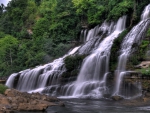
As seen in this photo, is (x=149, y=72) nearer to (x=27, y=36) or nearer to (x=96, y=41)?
(x=96, y=41)

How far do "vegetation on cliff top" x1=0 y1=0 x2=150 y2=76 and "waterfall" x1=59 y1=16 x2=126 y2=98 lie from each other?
26.1 feet

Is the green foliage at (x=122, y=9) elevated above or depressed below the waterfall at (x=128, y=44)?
above

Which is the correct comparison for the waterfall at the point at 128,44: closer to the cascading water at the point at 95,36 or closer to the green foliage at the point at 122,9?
the green foliage at the point at 122,9

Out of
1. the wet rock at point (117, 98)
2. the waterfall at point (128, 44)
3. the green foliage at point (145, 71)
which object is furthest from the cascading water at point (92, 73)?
the green foliage at point (145, 71)

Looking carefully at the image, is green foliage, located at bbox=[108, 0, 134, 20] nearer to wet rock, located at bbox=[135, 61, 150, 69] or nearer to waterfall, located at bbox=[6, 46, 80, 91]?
waterfall, located at bbox=[6, 46, 80, 91]

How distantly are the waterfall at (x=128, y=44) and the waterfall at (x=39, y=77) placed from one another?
6.94 m

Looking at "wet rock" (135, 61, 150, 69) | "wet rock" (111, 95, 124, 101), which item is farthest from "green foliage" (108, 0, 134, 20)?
"wet rock" (111, 95, 124, 101)

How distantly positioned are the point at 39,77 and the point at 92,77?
734cm

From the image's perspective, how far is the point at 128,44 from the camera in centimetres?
2872

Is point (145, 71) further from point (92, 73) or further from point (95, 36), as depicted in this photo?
point (95, 36)

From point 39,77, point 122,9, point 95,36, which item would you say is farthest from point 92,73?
point 122,9

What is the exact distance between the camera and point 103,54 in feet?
95.2

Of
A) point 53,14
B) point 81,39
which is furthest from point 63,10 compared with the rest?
point 81,39

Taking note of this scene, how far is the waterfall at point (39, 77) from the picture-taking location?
30.5 meters
